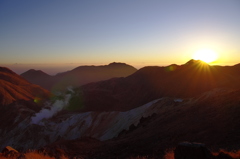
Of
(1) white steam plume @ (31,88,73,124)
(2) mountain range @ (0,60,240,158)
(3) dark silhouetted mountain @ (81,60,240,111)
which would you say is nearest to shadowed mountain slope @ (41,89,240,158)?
(2) mountain range @ (0,60,240,158)

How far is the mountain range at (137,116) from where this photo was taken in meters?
13.1

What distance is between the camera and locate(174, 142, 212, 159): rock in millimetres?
6109

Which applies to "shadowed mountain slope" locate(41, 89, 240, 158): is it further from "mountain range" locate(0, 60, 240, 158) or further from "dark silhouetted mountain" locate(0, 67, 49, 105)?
"dark silhouetted mountain" locate(0, 67, 49, 105)

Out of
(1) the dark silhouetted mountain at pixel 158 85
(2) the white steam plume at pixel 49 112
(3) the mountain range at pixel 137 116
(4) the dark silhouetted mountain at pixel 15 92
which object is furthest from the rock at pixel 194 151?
(4) the dark silhouetted mountain at pixel 15 92

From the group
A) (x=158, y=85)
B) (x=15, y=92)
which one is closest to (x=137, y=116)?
(x=158, y=85)

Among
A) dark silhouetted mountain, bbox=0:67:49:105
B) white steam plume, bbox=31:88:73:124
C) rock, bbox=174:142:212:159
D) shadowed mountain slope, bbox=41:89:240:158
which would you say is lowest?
white steam plume, bbox=31:88:73:124

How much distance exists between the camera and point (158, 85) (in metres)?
59.9

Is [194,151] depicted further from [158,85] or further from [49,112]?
[158,85]

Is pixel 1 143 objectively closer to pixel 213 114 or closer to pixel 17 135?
pixel 17 135

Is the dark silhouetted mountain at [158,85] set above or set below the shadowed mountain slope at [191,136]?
below

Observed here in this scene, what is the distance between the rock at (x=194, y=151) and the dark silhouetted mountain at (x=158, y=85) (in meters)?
38.1

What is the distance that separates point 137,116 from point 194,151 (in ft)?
90.7

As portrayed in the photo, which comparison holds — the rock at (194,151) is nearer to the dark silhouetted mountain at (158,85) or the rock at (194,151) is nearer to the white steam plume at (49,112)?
the dark silhouetted mountain at (158,85)

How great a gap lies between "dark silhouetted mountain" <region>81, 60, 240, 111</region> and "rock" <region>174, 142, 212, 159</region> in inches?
1499
